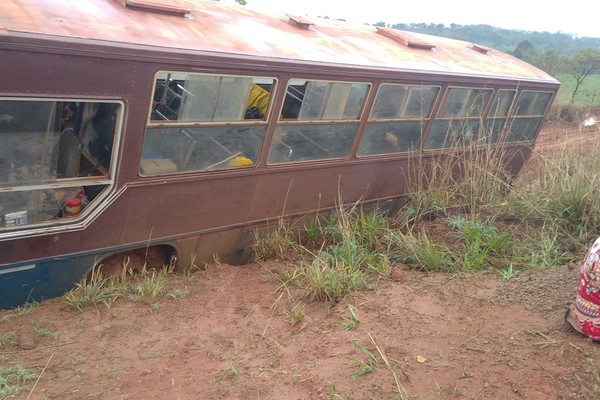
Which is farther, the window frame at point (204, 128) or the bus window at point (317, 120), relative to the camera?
the bus window at point (317, 120)

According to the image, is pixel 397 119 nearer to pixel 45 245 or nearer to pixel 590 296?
pixel 590 296

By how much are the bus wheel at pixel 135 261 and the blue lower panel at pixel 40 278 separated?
18 cm

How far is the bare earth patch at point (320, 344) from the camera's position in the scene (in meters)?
3.02

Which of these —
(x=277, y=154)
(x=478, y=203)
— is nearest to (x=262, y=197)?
(x=277, y=154)

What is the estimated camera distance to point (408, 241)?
4992 millimetres

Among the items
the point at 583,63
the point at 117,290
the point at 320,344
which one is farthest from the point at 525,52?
the point at 117,290

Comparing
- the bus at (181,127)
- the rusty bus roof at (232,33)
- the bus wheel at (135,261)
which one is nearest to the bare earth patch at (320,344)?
the bus wheel at (135,261)

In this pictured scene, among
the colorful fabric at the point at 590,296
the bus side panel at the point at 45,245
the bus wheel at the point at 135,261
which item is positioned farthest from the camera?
the bus wheel at the point at 135,261

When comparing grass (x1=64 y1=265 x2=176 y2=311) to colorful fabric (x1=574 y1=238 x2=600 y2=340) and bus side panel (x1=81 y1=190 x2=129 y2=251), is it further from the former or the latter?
colorful fabric (x1=574 y1=238 x2=600 y2=340)

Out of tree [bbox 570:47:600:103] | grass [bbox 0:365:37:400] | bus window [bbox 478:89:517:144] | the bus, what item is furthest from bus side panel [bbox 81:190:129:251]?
tree [bbox 570:47:600:103]

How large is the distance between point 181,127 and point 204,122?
204 millimetres

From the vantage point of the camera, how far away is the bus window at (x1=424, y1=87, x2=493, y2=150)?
6398 mm

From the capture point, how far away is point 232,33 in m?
4.49

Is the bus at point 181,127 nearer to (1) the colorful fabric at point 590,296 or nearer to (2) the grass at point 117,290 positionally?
(2) the grass at point 117,290
